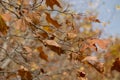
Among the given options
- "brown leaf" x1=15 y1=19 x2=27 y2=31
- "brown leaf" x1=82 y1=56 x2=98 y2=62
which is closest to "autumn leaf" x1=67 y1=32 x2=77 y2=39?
"brown leaf" x1=82 y1=56 x2=98 y2=62

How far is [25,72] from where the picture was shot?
8.22ft

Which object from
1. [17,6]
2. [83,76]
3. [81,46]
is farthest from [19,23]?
[83,76]

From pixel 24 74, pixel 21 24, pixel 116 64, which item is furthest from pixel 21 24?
pixel 116 64

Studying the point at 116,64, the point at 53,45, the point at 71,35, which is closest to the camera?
the point at 53,45

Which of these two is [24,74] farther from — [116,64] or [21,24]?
[116,64]

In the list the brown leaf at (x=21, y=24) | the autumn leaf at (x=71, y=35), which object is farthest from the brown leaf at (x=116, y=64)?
the brown leaf at (x=21, y=24)

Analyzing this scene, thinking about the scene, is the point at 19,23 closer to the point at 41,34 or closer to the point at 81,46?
the point at 41,34

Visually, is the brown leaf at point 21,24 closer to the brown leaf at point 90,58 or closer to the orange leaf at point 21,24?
the orange leaf at point 21,24

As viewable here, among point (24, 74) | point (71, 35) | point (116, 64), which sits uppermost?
point (71, 35)

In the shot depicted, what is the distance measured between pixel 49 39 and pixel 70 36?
377 mm

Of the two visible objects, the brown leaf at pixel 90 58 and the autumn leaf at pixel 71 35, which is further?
the autumn leaf at pixel 71 35

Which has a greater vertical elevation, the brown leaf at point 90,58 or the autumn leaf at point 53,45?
the autumn leaf at point 53,45

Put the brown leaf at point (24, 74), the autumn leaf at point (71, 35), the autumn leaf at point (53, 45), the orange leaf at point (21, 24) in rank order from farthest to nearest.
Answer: the autumn leaf at point (71, 35) < the brown leaf at point (24, 74) < the orange leaf at point (21, 24) < the autumn leaf at point (53, 45)

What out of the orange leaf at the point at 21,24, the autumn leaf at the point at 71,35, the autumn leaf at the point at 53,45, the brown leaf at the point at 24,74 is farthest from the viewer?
the autumn leaf at the point at 71,35
